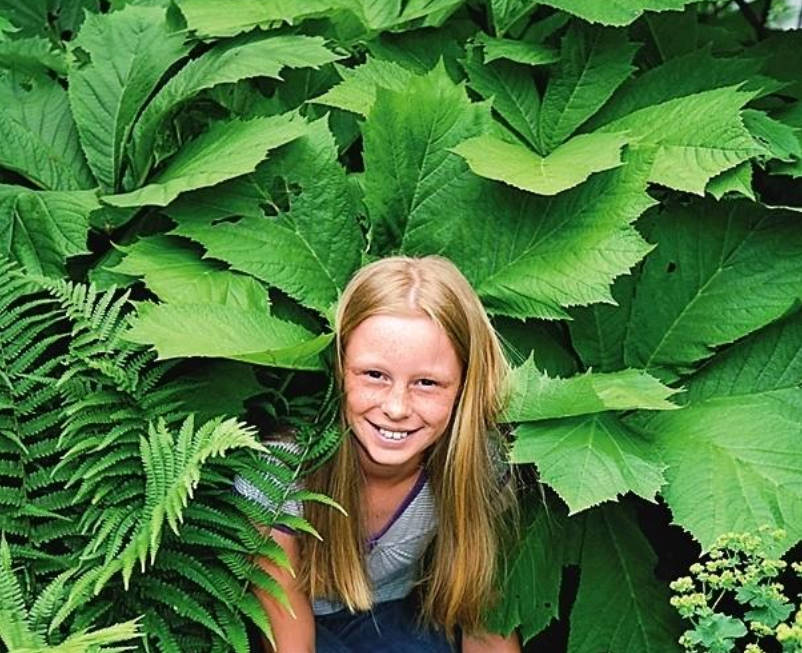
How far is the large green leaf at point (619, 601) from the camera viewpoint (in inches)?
82.0

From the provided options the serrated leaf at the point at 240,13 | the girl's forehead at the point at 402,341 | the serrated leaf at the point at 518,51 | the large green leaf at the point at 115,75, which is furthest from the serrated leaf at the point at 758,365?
the large green leaf at the point at 115,75

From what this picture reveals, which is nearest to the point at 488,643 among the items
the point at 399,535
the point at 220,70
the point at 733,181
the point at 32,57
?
the point at 399,535

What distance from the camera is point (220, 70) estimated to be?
2.16 m

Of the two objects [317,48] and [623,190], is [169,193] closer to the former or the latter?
[317,48]

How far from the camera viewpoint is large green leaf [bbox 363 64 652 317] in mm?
2010

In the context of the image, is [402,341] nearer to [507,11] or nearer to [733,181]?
[733,181]

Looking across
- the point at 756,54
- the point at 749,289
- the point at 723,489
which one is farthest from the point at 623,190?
the point at 756,54

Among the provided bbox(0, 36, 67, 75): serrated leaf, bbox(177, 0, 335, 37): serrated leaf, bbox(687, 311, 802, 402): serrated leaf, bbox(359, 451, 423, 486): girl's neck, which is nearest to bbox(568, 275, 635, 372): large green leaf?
bbox(687, 311, 802, 402): serrated leaf

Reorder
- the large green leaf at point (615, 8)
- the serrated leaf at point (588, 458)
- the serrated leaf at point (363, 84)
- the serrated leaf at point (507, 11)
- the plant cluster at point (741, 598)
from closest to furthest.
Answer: the plant cluster at point (741, 598), the serrated leaf at point (588, 458), the large green leaf at point (615, 8), the serrated leaf at point (363, 84), the serrated leaf at point (507, 11)

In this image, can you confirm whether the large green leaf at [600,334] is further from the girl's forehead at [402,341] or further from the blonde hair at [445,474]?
the girl's forehead at [402,341]

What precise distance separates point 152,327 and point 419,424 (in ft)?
1.39

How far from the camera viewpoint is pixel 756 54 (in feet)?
8.05

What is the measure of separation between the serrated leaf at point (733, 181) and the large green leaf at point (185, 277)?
2.50 feet

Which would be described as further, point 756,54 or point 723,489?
point 756,54
